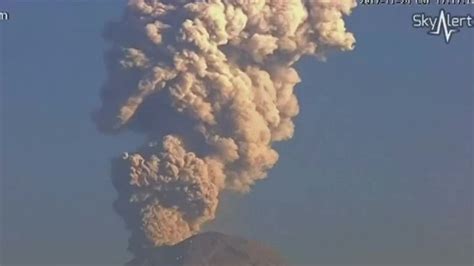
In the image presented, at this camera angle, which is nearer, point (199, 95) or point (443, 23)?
point (443, 23)

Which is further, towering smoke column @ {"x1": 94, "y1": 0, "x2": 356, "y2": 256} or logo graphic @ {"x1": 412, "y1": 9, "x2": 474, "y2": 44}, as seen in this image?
towering smoke column @ {"x1": 94, "y1": 0, "x2": 356, "y2": 256}

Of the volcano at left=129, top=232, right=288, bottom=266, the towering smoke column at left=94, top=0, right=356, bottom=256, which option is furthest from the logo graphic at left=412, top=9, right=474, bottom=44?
the volcano at left=129, top=232, right=288, bottom=266

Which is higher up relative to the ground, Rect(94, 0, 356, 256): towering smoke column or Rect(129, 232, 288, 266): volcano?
Rect(94, 0, 356, 256): towering smoke column

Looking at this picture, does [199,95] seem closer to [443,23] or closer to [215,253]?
[215,253]

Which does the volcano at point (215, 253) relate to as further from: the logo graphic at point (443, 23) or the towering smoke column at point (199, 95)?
the logo graphic at point (443, 23)

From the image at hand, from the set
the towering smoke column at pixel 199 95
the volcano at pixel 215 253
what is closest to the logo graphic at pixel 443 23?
the towering smoke column at pixel 199 95

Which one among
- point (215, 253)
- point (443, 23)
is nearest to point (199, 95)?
point (215, 253)

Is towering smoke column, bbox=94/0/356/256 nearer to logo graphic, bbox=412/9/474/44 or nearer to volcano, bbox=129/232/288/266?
volcano, bbox=129/232/288/266
